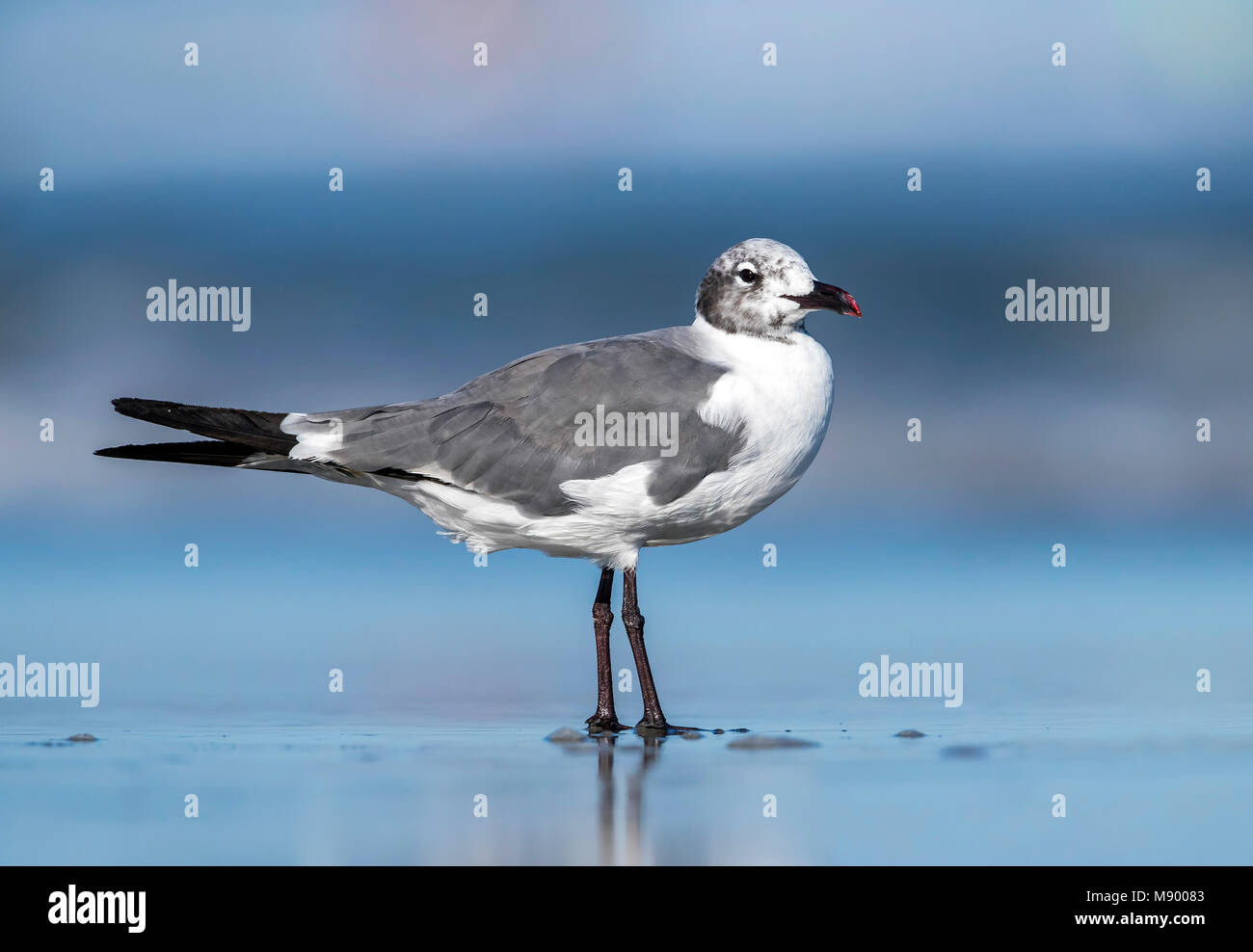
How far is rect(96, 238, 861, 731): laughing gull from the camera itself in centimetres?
634

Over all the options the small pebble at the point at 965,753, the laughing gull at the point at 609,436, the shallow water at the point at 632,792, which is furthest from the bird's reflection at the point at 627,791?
the small pebble at the point at 965,753

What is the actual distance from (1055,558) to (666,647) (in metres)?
3.45

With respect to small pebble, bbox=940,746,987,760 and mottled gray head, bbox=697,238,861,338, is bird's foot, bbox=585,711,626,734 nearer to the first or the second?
small pebble, bbox=940,746,987,760

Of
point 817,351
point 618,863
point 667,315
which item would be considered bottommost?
point 618,863

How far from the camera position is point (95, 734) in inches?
248

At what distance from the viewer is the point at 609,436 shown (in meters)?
6.39

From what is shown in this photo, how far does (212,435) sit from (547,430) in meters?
1.35

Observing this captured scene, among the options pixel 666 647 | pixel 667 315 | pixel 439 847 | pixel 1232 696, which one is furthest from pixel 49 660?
pixel 667 315

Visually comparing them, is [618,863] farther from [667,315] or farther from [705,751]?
[667,315]

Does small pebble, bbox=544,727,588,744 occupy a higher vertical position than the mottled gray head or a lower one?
lower

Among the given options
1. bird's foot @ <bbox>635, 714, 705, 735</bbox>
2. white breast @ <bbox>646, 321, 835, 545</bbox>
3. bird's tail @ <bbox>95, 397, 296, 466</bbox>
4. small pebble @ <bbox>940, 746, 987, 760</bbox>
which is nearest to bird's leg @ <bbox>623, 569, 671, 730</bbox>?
bird's foot @ <bbox>635, 714, 705, 735</bbox>

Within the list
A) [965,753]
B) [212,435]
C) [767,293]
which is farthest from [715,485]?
[212,435]

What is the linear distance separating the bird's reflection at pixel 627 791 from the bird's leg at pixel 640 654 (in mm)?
131

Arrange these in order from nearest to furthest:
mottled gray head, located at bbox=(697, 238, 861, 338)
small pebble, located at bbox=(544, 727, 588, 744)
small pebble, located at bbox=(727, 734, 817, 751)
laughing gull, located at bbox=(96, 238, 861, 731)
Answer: small pebble, located at bbox=(727, 734, 817, 751), small pebble, located at bbox=(544, 727, 588, 744), laughing gull, located at bbox=(96, 238, 861, 731), mottled gray head, located at bbox=(697, 238, 861, 338)
